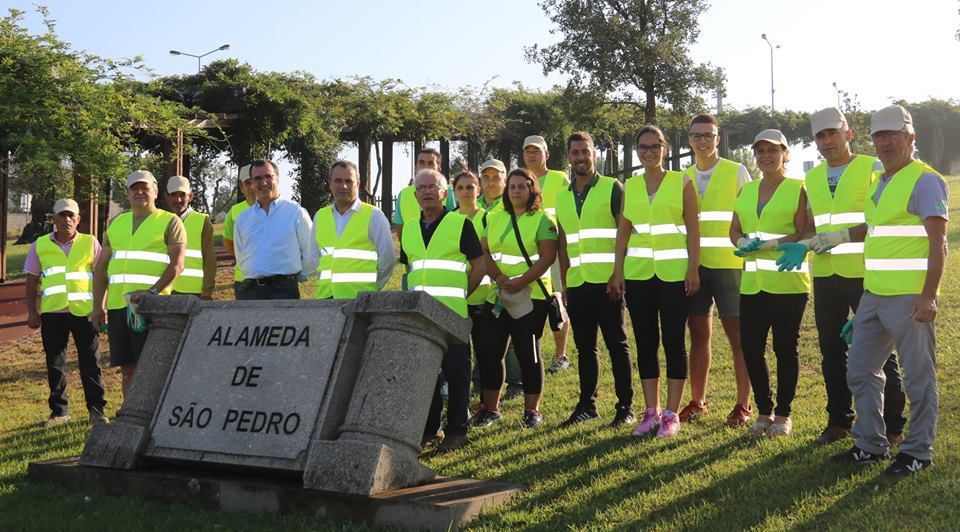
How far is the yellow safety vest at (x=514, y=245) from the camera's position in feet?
25.2

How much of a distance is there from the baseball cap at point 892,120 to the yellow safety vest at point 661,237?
173 cm

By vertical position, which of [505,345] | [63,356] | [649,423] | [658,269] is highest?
[658,269]

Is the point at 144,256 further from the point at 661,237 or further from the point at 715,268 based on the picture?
the point at 715,268

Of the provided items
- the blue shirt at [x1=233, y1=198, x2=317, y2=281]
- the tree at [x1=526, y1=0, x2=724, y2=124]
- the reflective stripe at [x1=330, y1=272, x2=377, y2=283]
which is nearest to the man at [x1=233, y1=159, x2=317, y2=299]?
the blue shirt at [x1=233, y1=198, x2=317, y2=281]

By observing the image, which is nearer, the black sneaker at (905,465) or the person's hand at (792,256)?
the black sneaker at (905,465)

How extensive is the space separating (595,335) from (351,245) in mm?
2126

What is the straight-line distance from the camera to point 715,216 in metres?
7.46

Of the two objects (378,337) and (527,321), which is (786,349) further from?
(378,337)

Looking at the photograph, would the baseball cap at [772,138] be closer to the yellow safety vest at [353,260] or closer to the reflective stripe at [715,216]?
the reflective stripe at [715,216]

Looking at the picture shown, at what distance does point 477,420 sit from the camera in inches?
308

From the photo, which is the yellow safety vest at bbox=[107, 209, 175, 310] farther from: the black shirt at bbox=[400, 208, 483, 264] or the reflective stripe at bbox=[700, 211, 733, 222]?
the reflective stripe at bbox=[700, 211, 733, 222]

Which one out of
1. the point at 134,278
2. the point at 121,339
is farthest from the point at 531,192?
the point at 121,339

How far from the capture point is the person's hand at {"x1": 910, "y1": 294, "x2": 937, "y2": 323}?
536cm

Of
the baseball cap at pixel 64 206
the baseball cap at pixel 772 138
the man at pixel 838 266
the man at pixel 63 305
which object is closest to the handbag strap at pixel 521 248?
the baseball cap at pixel 772 138
